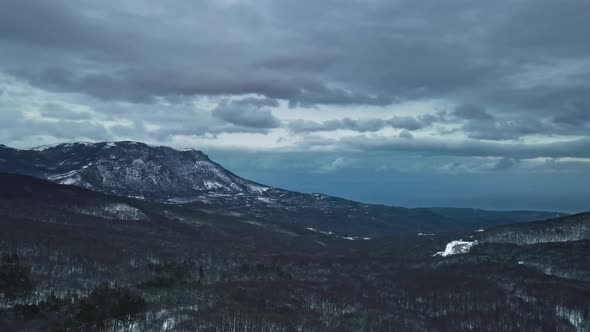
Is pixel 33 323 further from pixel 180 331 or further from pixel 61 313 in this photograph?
pixel 180 331

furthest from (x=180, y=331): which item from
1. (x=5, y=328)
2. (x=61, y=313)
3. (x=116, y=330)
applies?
(x=5, y=328)

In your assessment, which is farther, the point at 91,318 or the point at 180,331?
the point at 180,331

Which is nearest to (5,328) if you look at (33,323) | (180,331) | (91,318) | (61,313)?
(33,323)

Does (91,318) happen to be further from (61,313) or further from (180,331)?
(180,331)

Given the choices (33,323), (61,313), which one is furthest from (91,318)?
(33,323)

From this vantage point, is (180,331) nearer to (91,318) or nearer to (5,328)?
(91,318)

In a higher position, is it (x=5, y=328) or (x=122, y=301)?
(x=122, y=301)

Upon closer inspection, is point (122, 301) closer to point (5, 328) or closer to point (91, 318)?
point (91, 318)
